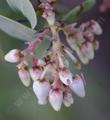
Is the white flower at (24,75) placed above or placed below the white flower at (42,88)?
above

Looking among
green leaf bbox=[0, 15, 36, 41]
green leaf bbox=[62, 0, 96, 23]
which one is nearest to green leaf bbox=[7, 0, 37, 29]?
green leaf bbox=[0, 15, 36, 41]

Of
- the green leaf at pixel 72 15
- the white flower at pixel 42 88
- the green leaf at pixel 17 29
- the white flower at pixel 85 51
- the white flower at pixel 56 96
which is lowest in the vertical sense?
the white flower at pixel 56 96

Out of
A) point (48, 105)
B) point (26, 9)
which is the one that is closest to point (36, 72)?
point (26, 9)

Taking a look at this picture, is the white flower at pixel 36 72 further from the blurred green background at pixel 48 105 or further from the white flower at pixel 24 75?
the blurred green background at pixel 48 105

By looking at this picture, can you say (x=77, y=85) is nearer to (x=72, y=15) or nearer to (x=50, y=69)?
(x=50, y=69)

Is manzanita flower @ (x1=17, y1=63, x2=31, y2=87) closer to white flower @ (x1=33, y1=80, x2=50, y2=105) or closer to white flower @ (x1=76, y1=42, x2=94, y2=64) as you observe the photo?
white flower @ (x1=33, y1=80, x2=50, y2=105)

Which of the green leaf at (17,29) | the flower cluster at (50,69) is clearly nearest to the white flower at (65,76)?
the flower cluster at (50,69)

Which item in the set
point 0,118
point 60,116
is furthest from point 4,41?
point 60,116
